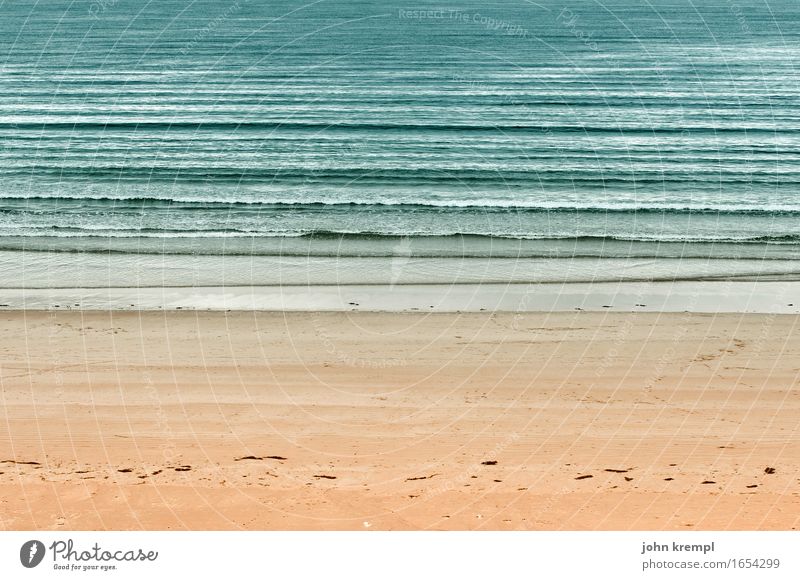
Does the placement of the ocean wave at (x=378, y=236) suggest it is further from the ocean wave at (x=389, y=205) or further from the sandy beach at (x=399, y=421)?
the sandy beach at (x=399, y=421)

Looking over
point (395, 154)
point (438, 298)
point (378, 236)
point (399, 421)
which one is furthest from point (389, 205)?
point (399, 421)

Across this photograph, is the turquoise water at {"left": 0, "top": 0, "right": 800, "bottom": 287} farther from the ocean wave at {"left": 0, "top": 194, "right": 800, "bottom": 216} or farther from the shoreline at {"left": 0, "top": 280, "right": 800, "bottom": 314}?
the shoreline at {"left": 0, "top": 280, "right": 800, "bottom": 314}

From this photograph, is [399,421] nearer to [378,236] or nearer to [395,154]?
[378,236]

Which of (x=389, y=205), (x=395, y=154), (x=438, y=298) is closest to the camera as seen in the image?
(x=438, y=298)

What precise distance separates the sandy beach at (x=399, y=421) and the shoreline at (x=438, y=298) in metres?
0.84

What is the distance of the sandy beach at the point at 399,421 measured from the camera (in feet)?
43.1

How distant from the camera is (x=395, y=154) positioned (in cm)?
4822

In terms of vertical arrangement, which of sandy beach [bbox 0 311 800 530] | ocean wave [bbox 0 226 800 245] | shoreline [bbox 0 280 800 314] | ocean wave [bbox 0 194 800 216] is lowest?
sandy beach [bbox 0 311 800 530]

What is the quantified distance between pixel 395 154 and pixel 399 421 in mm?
32190

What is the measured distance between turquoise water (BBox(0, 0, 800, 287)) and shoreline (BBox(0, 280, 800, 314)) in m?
1.41

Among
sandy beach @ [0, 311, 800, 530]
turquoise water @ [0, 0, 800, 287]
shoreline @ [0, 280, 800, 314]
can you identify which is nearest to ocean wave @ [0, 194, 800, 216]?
turquoise water @ [0, 0, 800, 287]

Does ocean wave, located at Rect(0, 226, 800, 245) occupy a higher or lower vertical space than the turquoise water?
lower

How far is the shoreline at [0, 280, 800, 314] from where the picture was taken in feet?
84.5

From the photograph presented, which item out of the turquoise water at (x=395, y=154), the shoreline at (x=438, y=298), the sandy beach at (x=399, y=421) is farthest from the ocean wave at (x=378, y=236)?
the sandy beach at (x=399, y=421)
